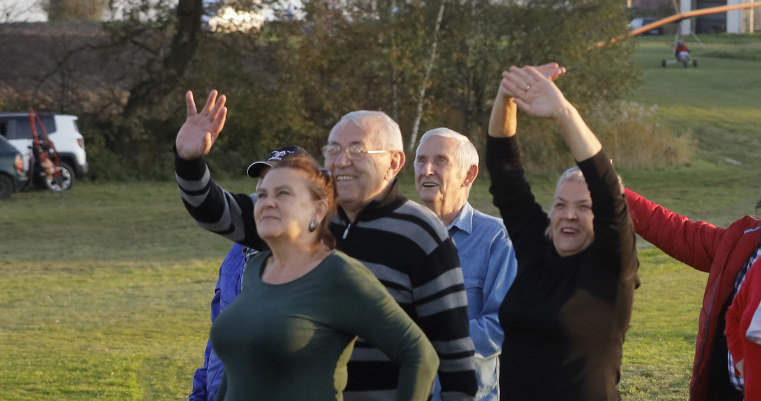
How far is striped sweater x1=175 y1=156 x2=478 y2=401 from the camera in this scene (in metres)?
3.54

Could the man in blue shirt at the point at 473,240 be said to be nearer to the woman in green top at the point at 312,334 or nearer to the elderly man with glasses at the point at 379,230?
the elderly man with glasses at the point at 379,230

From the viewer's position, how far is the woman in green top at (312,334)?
3141 mm

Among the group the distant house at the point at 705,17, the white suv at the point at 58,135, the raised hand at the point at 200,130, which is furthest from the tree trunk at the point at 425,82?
the distant house at the point at 705,17

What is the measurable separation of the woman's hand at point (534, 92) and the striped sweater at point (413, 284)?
18.9 inches

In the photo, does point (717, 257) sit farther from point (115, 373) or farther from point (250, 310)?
point (115, 373)

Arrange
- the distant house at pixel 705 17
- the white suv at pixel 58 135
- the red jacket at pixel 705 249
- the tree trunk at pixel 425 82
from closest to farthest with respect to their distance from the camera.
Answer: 1. the red jacket at pixel 705 249
2. the white suv at pixel 58 135
3. the tree trunk at pixel 425 82
4. the distant house at pixel 705 17

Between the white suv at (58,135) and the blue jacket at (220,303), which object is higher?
the blue jacket at (220,303)

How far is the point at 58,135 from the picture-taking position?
2512 centimetres

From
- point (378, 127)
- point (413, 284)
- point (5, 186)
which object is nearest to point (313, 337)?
point (413, 284)

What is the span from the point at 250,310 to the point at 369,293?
1.11 feet

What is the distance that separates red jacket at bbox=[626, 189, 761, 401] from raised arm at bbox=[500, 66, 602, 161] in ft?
3.42

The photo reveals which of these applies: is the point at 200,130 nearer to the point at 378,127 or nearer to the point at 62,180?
the point at 378,127

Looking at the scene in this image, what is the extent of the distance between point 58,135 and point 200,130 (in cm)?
2209

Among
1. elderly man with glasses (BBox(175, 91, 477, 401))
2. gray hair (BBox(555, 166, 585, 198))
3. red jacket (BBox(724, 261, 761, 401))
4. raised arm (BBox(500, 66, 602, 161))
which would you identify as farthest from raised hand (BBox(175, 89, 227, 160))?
red jacket (BBox(724, 261, 761, 401))
